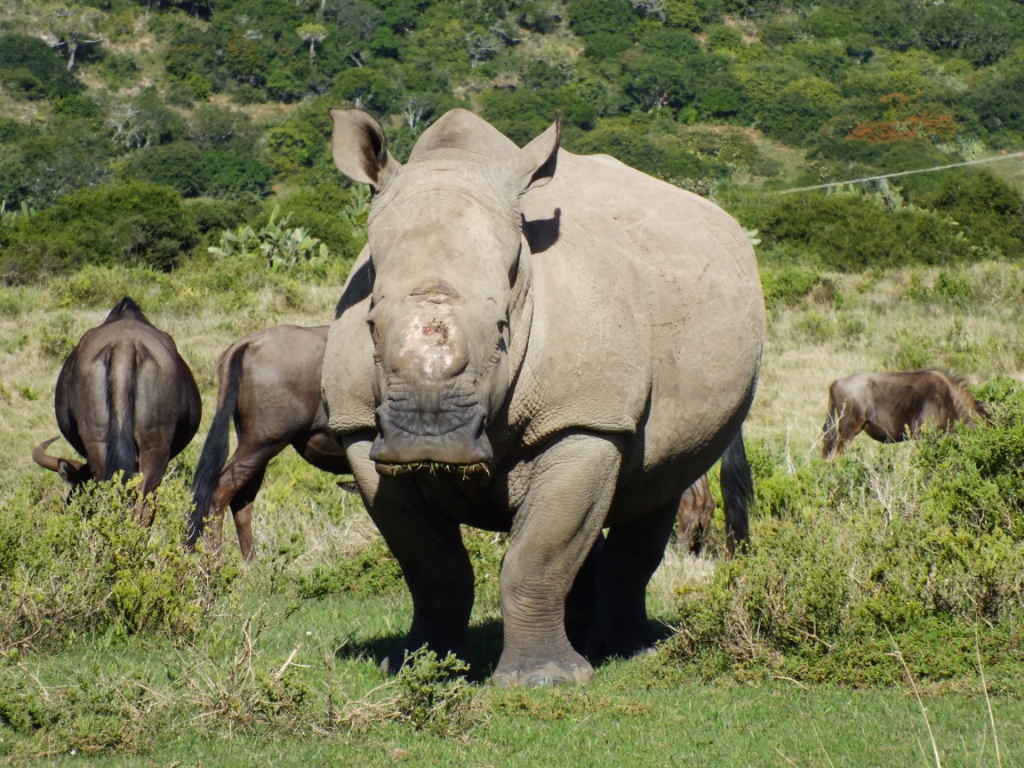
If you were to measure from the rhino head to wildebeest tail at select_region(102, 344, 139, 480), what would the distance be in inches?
170

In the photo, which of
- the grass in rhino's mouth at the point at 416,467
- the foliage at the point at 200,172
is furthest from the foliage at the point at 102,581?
the foliage at the point at 200,172

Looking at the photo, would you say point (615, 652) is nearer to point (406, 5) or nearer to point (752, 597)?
point (752, 597)

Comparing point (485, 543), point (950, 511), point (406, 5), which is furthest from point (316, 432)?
point (406, 5)

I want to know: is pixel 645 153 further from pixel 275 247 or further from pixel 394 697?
pixel 394 697

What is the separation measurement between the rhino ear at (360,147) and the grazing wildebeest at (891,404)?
8326mm

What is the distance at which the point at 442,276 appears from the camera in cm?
518

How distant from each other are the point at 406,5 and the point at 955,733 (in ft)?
336

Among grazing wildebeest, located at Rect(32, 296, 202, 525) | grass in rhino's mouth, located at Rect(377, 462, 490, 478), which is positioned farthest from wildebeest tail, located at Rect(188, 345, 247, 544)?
grass in rhino's mouth, located at Rect(377, 462, 490, 478)

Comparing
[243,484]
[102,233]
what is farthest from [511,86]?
[243,484]

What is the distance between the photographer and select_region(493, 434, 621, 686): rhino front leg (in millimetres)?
5602

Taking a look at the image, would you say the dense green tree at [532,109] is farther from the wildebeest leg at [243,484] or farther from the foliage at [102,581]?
the foliage at [102,581]

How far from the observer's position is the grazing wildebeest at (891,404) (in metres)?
13.5

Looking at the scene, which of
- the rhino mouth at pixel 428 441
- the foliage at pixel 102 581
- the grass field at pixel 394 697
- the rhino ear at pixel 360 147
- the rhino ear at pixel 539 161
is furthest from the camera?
the foliage at pixel 102 581

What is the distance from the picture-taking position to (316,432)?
10977 millimetres
